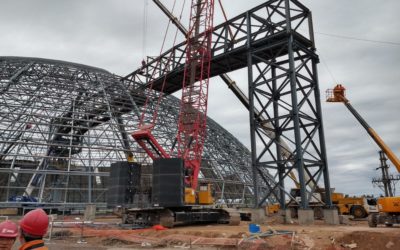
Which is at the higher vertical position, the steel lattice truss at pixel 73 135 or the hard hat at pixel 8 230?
the steel lattice truss at pixel 73 135

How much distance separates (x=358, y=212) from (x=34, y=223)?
32.0m

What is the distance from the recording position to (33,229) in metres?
3.26

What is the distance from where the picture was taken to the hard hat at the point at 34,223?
10.7ft

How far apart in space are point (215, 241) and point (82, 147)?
18.3 m

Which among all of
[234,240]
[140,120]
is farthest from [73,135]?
[234,240]

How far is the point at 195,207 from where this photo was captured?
77.4 feet

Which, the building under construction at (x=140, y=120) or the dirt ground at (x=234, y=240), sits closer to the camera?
the dirt ground at (x=234, y=240)

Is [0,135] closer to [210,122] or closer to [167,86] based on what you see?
[167,86]

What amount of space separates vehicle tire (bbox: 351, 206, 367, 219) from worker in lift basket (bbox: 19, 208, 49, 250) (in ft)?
105

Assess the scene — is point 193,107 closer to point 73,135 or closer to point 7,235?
point 73,135

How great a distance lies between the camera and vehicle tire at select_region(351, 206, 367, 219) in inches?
1198

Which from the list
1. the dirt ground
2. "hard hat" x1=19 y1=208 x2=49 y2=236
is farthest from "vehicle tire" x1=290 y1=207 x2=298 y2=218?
"hard hat" x1=19 y1=208 x2=49 y2=236

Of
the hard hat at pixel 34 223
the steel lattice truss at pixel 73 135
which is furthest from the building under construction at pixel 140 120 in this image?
the hard hat at pixel 34 223

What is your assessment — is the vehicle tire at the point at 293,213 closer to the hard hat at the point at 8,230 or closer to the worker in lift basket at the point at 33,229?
the worker in lift basket at the point at 33,229
